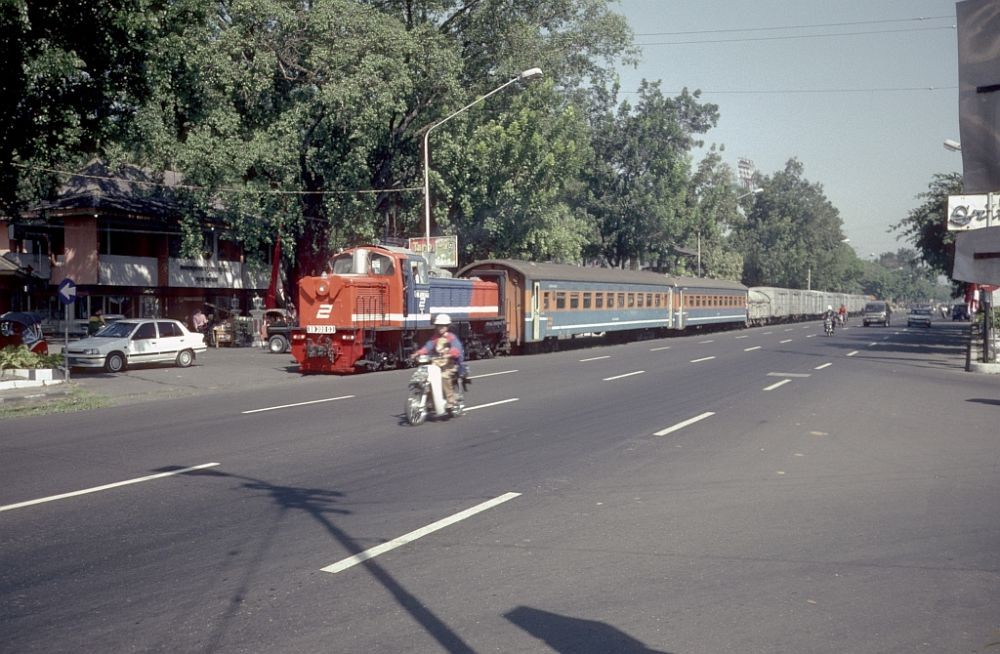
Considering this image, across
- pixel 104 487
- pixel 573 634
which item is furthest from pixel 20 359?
pixel 573 634

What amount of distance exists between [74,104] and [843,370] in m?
20.7

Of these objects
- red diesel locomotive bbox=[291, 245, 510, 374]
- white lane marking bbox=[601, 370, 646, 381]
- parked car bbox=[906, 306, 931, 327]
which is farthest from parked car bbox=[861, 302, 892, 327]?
red diesel locomotive bbox=[291, 245, 510, 374]

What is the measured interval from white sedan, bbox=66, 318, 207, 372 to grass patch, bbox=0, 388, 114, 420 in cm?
518

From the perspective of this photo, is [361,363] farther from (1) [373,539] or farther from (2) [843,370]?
(1) [373,539]

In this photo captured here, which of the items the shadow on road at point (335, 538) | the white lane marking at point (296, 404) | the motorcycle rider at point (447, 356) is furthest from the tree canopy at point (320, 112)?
the shadow on road at point (335, 538)

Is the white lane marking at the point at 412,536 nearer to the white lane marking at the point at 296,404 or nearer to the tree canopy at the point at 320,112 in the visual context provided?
the white lane marking at the point at 296,404

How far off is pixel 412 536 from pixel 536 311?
24.0 m

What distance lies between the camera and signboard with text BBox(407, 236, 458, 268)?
28516 mm

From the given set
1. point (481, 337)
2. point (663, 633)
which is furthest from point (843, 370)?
point (663, 633)

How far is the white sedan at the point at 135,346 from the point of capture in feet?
73.5

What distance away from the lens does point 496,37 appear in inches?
1406

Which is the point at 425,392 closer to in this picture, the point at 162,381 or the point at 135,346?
the point at 162,381

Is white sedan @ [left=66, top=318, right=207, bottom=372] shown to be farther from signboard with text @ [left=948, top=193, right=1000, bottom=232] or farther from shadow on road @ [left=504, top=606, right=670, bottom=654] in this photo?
signboard with text @ [left=948, top=193, right=1000, bottom=232]

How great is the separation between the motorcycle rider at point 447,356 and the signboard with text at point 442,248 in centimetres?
1570
